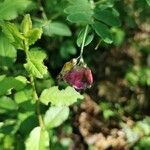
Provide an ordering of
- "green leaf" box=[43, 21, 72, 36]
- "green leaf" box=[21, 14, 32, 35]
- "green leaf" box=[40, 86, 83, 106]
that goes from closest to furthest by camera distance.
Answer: "green leaf" box=[21, 14, 32, 35] → "green leaf" box=[40, 86, 83, 106] → "green leaf" box=[43, 21, 72, 36]

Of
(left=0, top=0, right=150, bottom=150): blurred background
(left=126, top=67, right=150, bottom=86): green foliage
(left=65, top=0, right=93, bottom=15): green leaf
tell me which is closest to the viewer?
(left=65, top=0, right=93, bottom=15): green leaf

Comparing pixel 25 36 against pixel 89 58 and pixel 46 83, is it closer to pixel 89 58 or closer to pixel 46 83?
pixel 46 83

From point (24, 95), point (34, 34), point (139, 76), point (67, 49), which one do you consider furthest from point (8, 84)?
point (139, 76)

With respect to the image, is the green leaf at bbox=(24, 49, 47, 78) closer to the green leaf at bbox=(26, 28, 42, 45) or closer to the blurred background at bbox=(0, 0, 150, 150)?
the green leaf at bbox=(26, 28, 42, 45)

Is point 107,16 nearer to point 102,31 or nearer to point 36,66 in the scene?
point 102,31

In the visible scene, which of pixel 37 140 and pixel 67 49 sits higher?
pixel 37 140

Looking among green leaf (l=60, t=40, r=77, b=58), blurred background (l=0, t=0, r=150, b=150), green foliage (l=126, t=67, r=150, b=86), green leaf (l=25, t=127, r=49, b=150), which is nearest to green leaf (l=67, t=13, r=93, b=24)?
green leaf (l=25, t=127, r=49, b=150)

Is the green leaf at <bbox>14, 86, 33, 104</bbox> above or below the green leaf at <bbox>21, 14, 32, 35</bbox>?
below
